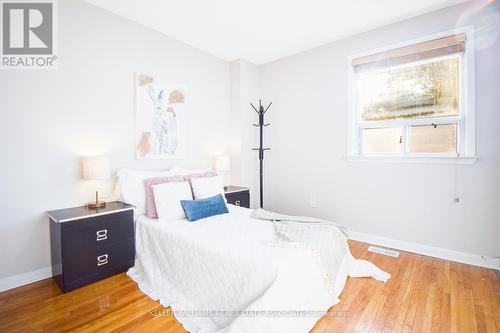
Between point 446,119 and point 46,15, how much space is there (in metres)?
4.30

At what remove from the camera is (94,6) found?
101 inches

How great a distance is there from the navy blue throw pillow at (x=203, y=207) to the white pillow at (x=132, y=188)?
0.50 metres

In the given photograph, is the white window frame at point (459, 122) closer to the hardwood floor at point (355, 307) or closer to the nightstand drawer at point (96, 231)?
the hardwood floor at point (355, 307)

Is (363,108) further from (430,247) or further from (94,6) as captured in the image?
(94,6)

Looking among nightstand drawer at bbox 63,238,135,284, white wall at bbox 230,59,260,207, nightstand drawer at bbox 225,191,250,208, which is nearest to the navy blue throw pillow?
nightstand drawer at bbox 63,238,135,284

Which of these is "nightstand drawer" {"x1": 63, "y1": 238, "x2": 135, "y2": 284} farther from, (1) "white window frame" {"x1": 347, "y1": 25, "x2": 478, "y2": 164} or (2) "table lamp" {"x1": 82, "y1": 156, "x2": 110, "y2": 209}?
(1) "white window frame" {"x1": 347, "y1": 25, "x2": 478, "y2": 164}

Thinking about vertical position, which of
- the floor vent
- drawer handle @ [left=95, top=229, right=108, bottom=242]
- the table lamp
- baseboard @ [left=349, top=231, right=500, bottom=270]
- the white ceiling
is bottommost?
the floor vent

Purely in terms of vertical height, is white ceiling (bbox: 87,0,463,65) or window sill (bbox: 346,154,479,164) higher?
white ceiling (bbox: 87,0,463,65)

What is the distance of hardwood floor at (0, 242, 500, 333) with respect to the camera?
166 cm

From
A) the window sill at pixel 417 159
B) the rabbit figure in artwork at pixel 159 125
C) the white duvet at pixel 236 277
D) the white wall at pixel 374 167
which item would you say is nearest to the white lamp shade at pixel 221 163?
the rabbit figure in artwork at pixel 159 125

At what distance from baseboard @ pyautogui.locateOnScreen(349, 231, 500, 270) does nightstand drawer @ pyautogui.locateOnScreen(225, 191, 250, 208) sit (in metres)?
1.58

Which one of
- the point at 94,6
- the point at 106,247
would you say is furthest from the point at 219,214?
the point at 94,6

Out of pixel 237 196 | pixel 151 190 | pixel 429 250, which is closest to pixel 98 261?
pixel 151 190

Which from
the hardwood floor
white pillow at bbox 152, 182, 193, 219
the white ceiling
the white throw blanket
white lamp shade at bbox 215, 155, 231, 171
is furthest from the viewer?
white lamp shade at bbox 215, 155, 231, 171
